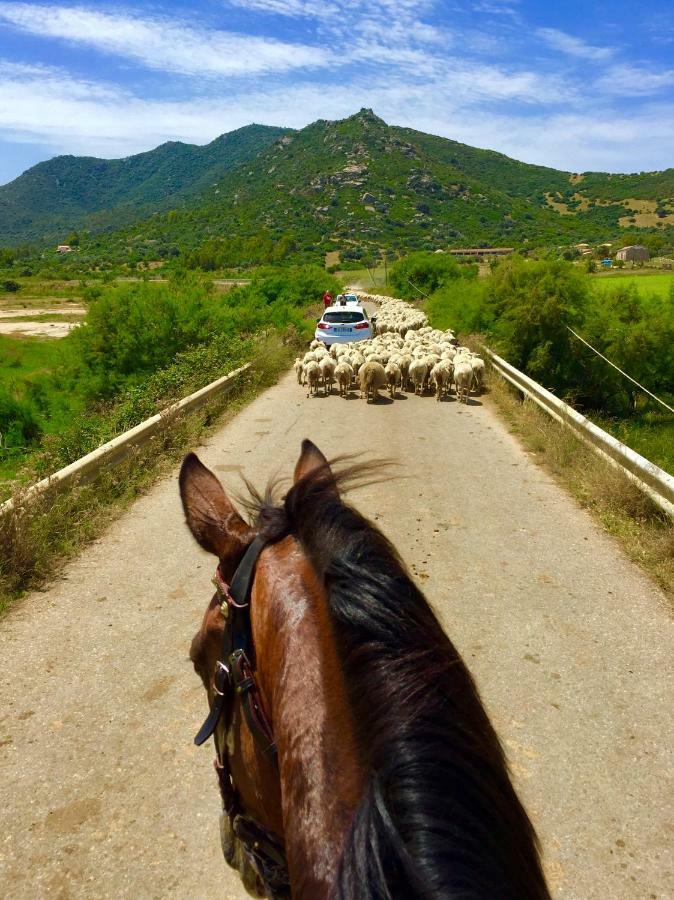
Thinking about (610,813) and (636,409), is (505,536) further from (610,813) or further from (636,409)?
(636,409)

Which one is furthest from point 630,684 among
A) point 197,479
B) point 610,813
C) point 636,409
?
point 636,409

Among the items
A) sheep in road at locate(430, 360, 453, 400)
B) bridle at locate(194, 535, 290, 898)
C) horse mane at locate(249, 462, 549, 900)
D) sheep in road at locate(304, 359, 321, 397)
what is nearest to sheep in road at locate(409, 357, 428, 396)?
sheep in road at locate(430, 360, 453, 400)

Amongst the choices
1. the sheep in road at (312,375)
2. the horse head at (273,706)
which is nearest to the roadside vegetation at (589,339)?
the sheep in road at (312,375)

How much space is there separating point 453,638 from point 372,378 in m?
9.91

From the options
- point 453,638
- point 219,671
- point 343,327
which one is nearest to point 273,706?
point 219,671

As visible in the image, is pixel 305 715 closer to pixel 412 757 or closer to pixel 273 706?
pixel 273 706

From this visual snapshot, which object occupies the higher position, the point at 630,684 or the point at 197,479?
the point at 197,479

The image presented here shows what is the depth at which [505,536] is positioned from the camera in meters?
6.74

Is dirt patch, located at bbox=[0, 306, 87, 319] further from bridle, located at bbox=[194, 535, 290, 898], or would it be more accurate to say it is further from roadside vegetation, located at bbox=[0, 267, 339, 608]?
bridle, located at bbox=[194, 535, 290, 898]

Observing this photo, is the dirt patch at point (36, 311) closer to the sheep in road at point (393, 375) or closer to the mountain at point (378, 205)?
the mountain at point (378, 205)

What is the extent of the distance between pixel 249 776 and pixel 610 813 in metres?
2.41

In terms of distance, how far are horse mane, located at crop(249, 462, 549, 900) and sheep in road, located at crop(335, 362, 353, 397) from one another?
43.7 ft

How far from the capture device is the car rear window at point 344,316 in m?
20.2

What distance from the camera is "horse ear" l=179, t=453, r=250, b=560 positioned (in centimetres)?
184
